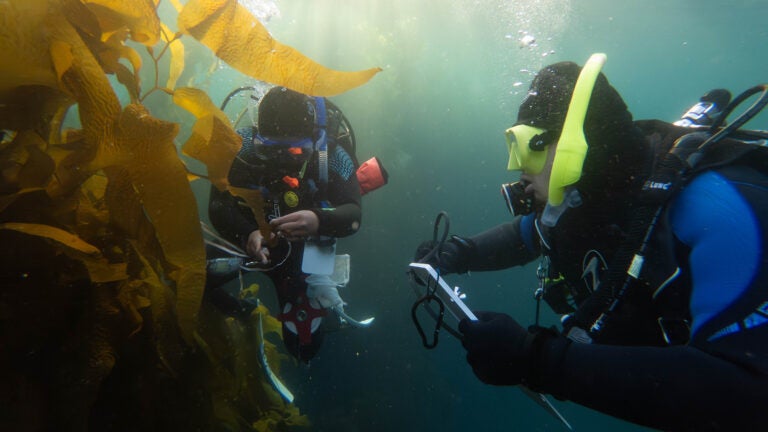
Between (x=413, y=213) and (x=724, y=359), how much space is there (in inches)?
450

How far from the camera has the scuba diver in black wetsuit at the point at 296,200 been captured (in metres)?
3.06

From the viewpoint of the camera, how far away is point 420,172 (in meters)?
13.3

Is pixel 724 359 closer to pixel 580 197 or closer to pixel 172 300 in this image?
pixel 580 197

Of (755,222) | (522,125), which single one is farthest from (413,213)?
(755,222)

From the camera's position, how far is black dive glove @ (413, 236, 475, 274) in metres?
3.13

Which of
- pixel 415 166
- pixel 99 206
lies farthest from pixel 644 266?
pixel 415 166

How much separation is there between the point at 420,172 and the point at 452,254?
1033 centimetres

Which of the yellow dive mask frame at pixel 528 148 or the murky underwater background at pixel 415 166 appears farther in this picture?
the murky underwater background at pixel 415 166

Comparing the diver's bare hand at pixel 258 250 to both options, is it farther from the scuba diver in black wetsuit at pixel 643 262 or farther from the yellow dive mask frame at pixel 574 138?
the yellow dive mask frame at pixel 574 138

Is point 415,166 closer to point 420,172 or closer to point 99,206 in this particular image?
point 420,172

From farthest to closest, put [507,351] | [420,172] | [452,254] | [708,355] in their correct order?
1. [420,172]
2. [452,254]
3. [507,351]
4. [708,355]

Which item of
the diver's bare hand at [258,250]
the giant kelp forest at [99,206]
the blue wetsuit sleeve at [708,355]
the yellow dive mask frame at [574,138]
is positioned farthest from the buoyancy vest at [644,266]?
the diver's bare hand at [258,250]

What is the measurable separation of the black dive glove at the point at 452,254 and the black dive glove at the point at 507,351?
1.39 meters

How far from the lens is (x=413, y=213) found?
12.6m
